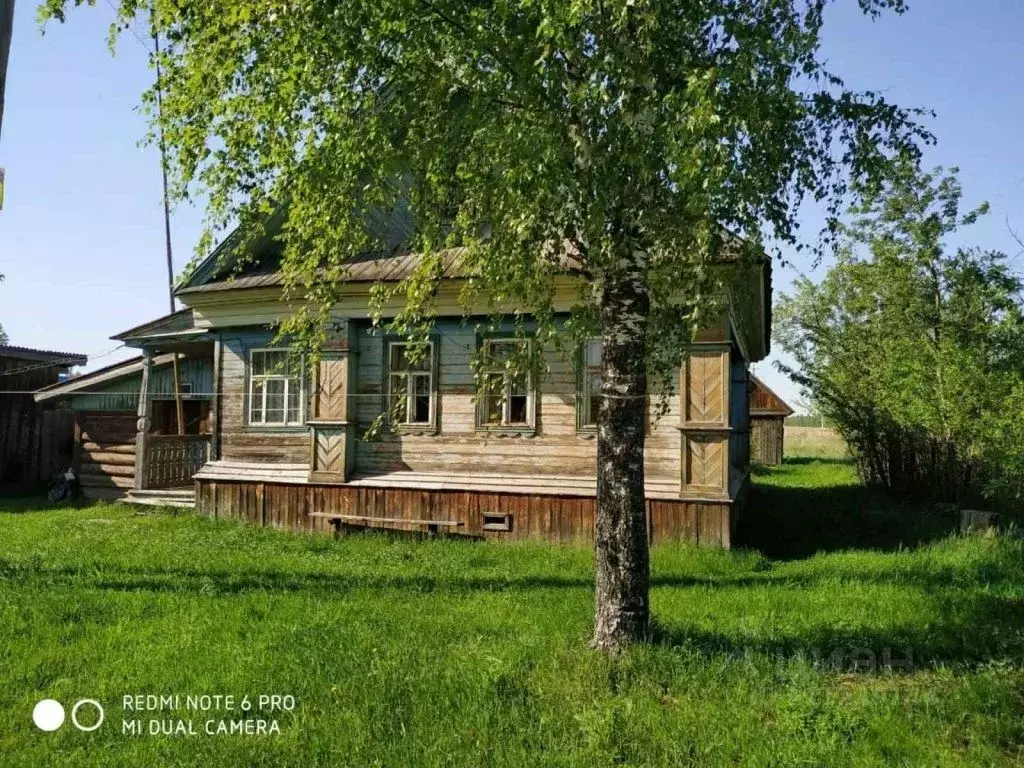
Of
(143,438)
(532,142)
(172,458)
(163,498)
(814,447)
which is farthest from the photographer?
(814,447)

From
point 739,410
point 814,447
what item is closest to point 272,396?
point 739,410

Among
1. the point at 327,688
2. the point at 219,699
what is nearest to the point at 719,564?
the point at 327,688

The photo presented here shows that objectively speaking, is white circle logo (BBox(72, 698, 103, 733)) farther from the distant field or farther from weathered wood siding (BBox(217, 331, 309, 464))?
the distant field

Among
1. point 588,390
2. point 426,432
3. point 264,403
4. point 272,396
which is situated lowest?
point 426,432

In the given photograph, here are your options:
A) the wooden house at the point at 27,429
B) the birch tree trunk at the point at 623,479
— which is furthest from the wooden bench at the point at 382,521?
the wooden house at the point at 27,429

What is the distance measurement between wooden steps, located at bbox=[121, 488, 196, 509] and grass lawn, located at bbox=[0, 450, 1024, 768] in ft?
14.3

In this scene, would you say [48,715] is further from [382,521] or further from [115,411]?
[115,411]

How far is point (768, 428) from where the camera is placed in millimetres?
32625

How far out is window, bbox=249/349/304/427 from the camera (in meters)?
12.8

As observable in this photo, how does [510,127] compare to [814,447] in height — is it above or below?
above

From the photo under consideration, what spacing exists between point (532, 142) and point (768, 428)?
3055 centimetres

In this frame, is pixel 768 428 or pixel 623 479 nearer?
pixel 623 479

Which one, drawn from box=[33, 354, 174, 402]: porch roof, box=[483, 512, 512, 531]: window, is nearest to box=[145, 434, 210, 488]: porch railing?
box=[33, 354, 174, 402]: porch roof

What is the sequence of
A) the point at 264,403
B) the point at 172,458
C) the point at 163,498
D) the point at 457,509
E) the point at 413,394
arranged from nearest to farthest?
the point at 457,509 < the point at 413,394 < the point at 264,403 < the point at 163,498 < the point at 172,458
